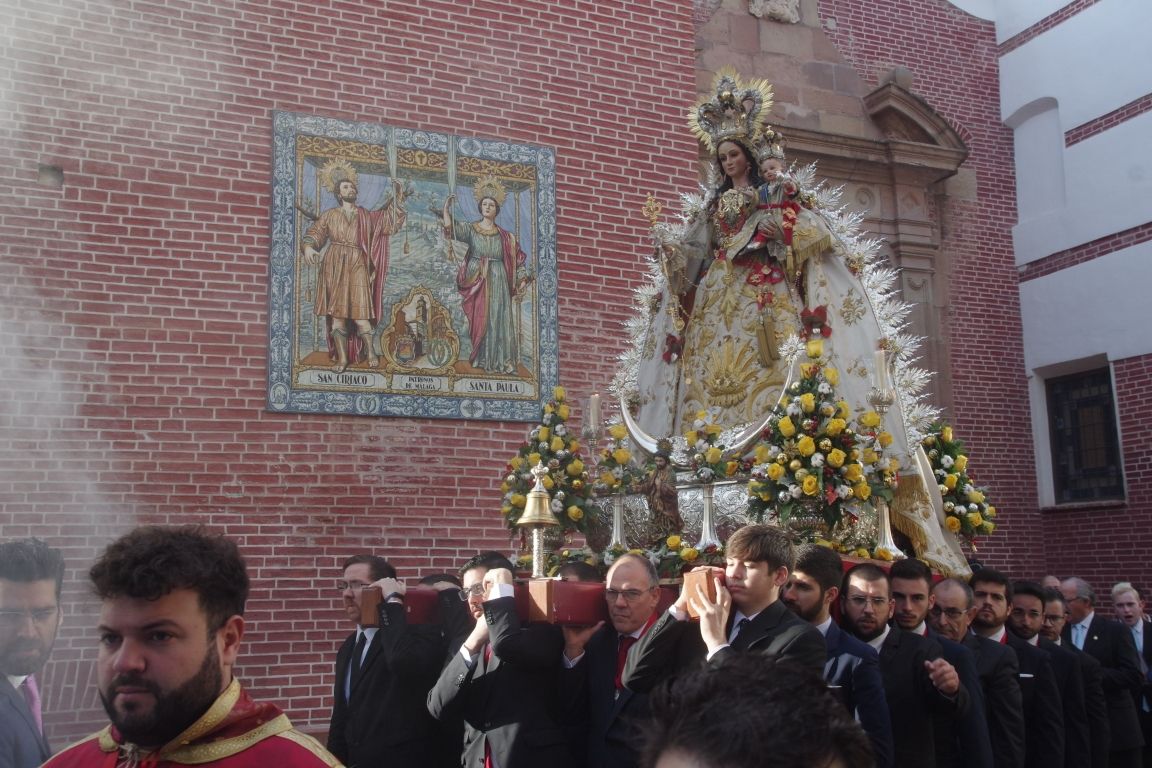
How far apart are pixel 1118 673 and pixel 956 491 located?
1.77 metres

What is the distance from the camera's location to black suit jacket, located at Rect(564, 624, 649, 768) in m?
4.29

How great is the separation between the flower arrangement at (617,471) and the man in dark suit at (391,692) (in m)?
1.85

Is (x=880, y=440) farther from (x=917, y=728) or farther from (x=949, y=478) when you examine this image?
(x=917, y=728)

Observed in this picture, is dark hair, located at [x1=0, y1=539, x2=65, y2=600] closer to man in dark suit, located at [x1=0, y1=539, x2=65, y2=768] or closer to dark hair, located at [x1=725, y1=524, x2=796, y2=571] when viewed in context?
man in dark suit, located at [x1=0, y1=539, x2=65, y2=768]

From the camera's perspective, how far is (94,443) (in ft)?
25.5

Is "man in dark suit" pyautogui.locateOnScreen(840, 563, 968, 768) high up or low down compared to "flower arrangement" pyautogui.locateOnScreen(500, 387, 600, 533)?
down

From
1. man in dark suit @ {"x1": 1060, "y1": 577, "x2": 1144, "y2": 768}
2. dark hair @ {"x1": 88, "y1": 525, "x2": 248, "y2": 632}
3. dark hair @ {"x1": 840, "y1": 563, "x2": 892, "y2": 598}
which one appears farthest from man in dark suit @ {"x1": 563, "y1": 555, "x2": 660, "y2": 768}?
man in dark suit @ {"x1": 1060, "y1": 577, "x2": 1144, "y2": 768}

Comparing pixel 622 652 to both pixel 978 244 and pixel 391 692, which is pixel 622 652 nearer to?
pixel 391 692

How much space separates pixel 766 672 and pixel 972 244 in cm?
1295

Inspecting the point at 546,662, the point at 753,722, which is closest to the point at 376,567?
the point at 546,662

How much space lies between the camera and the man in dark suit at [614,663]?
433 centimetres

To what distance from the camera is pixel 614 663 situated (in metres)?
4.52

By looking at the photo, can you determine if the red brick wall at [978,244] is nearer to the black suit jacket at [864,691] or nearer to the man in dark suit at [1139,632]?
the man in dark suit at [1139,632]

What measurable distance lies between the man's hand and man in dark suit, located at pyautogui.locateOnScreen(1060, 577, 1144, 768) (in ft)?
12.9
